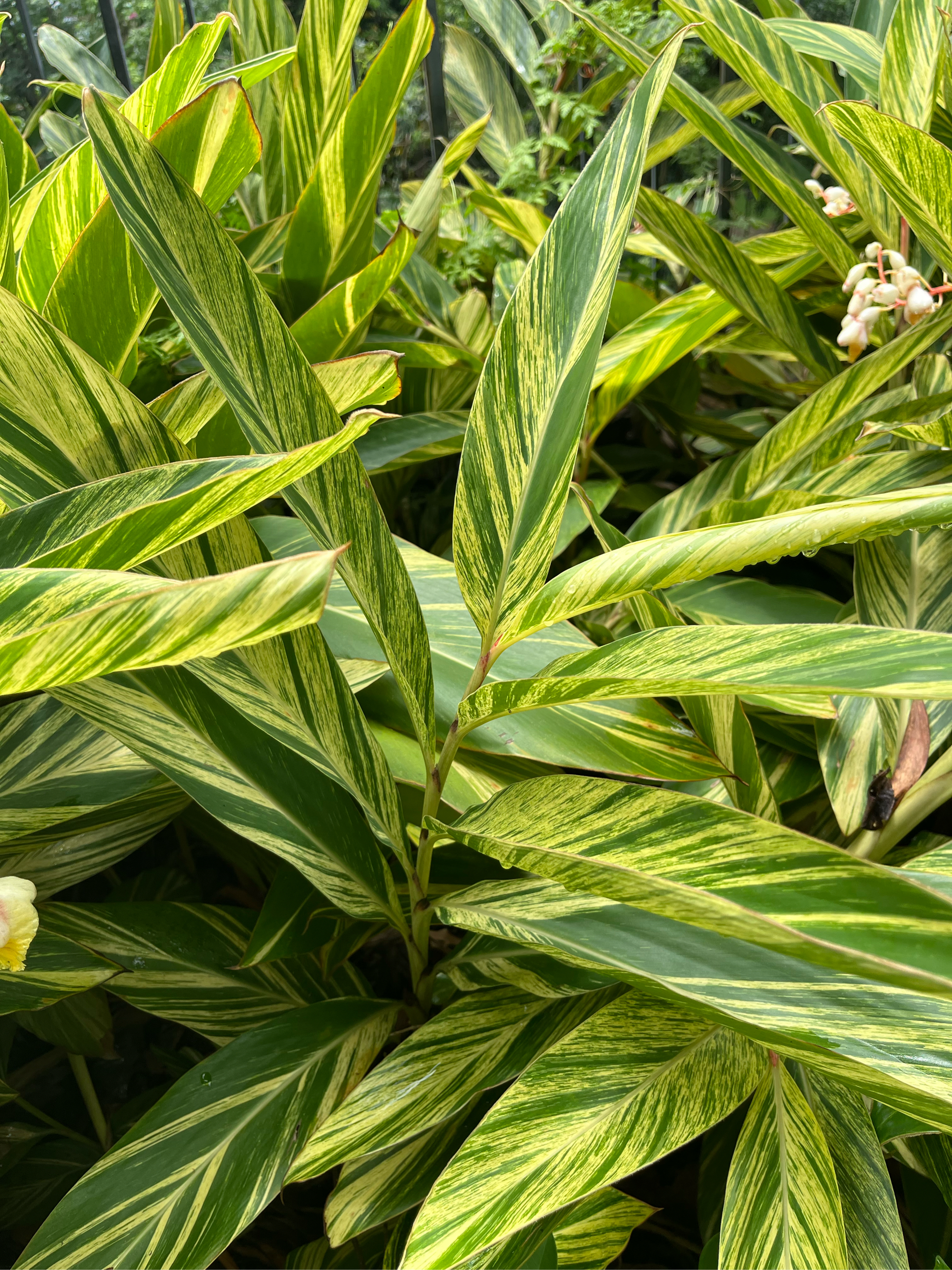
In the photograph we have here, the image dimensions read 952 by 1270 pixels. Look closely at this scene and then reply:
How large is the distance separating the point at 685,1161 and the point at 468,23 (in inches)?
79.0

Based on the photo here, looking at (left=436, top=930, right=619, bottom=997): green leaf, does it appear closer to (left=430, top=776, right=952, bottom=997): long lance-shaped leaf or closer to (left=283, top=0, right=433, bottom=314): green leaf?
(left=430, top=776, right=952, bottom=997): long lance-shaped leaf

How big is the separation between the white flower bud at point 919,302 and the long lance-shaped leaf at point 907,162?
58 millimetres

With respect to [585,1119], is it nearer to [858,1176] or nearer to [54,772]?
[858,1176]

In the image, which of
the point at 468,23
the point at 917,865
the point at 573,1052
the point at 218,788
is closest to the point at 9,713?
the point at 218,788

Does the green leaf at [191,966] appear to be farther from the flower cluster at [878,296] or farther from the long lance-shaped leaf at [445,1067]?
the flower cluster at [878,296]

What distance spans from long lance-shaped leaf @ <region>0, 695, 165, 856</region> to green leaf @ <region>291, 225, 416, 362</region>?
299 millimetres

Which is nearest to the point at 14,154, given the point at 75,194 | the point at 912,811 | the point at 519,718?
the point at 75,194

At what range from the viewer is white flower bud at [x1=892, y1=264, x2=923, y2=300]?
0.65m

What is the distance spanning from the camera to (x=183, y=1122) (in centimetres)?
46

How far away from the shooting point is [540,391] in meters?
0.42

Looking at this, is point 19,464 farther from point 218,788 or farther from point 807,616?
point 807,616

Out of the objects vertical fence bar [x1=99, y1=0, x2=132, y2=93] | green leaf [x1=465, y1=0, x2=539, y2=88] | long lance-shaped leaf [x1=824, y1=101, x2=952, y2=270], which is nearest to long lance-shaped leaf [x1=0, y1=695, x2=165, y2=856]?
long lance-shaped leaf [x1=824, y1=101, x2=952, y2=270]

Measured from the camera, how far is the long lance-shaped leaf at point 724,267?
0.66 m

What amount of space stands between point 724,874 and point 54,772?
395 mm
